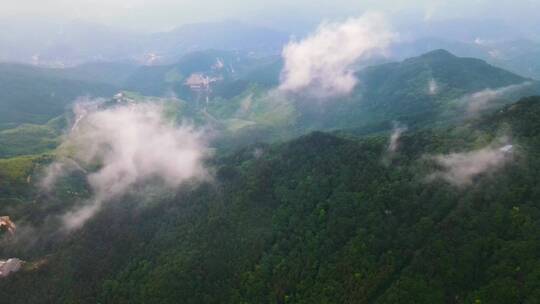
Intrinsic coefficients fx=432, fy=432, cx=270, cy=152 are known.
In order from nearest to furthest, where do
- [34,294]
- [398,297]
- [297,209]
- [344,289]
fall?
1. [398,297]
2. [344,289]
3. [34,294]
4. [297,209]

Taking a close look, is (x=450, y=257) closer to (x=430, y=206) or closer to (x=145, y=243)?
(x=430, y=206)

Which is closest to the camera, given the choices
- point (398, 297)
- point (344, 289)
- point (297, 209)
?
point (398, 297)

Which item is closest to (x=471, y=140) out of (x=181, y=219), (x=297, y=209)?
(x=297, y=209)

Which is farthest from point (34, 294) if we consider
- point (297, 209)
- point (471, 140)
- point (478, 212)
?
point (471, 140)

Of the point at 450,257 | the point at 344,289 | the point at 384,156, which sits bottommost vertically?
the point at 344,289

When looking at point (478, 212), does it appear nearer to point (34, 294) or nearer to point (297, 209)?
point (297, 209)

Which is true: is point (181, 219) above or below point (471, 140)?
below

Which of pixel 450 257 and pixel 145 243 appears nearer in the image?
pixel 450 257
